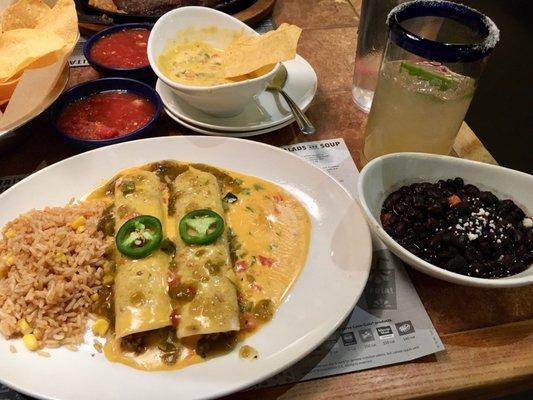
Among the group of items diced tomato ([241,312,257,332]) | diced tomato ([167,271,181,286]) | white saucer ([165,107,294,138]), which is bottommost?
diced tomato ([241,312,257,332])

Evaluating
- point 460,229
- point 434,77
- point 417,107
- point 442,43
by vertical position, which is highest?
point 442,43

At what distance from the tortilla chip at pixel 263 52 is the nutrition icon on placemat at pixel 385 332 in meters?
1.04

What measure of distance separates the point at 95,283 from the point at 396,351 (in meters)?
0.87

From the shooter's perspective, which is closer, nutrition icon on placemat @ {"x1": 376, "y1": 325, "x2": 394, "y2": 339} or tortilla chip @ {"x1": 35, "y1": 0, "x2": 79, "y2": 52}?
nutrition icon on placemat @ {"x1": 376, "y1": 325, "x2": 394, "y2": 339}

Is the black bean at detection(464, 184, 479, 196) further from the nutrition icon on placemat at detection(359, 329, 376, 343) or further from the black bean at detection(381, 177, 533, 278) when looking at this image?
the nutrition icon on placemat at detection(359, 329, 376, 343)

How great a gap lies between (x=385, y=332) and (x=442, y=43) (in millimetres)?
838

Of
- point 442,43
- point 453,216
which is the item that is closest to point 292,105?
point 442,43

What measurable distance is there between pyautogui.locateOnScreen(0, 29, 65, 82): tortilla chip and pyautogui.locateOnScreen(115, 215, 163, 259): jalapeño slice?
0.78 m

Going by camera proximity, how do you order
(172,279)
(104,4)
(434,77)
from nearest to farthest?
(172,279) < (434,77) < (104,4)

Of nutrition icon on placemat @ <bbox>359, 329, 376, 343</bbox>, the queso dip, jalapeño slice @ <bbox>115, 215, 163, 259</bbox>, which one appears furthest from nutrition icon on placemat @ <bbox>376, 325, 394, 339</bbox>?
the queso dip

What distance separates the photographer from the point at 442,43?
4.51 ft

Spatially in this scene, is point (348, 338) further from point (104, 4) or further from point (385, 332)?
point (104, 4)

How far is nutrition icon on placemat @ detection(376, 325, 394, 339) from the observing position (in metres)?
1.33

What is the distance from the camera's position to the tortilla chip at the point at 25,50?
1755 millimetres
